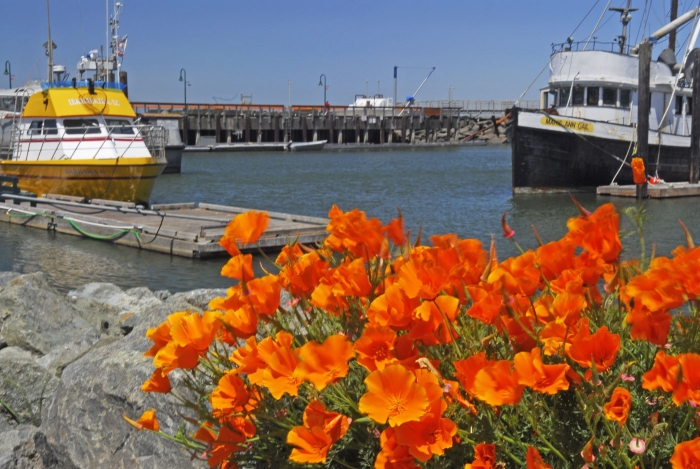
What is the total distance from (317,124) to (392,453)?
7486 centimetres

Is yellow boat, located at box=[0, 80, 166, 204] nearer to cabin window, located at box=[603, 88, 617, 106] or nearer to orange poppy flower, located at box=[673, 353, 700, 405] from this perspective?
cabin window, located at box=[603, 88, 617, 106]

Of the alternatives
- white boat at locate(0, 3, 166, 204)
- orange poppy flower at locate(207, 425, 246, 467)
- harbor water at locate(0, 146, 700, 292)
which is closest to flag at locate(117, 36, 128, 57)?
harbor water at locate(0, 146, 700, 292)

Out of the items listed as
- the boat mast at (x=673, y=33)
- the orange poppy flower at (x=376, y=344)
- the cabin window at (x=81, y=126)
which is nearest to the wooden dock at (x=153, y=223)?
the cabin window at (x=81, y=126)

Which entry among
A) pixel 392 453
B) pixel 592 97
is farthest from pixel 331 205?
pixel 392 453

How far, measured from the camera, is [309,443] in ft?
7.21

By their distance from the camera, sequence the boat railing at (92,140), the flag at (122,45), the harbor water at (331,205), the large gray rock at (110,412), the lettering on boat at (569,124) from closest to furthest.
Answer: the large gray rock at (110,412) < the harbor water at (331,205) < the boat railing at (92,140) < the lettering on boat at (569,124) < the flag at (122,45)

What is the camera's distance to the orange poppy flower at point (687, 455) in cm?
195

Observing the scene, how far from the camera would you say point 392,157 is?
203 ft

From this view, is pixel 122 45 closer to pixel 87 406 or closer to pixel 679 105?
pixel 679 105

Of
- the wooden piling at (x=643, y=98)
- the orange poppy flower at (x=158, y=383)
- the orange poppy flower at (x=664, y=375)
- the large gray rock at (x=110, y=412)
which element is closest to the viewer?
the orange poppy flower at (x=664, y=375)

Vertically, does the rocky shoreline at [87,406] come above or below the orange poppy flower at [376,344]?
below

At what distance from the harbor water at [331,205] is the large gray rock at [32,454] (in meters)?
2.12

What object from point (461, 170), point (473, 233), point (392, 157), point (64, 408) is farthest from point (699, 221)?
point (392, 157)

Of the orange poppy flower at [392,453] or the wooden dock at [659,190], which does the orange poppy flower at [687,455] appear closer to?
the orange poppy flower at [392,453]
